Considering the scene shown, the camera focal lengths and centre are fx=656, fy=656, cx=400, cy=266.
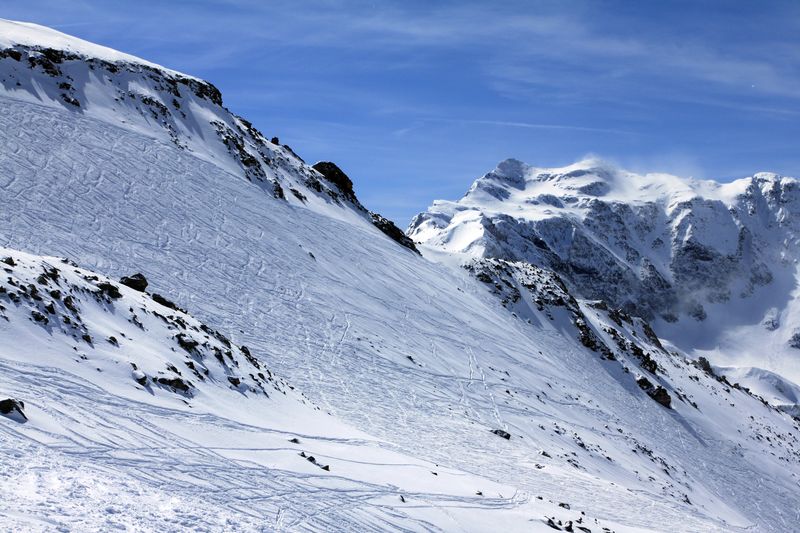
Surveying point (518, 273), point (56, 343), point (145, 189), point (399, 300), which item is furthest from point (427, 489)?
point (518, 273)

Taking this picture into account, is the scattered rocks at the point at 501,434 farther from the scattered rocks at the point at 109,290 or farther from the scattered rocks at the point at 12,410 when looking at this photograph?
the scattered rocks at the point at 12,410

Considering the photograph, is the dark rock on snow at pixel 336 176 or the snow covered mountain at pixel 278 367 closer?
the snow covered mountain at pixel 278 367

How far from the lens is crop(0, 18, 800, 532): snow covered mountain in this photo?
13992 mm

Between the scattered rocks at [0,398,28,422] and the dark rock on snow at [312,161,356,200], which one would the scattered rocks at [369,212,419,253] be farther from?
the scattered rocks at [0,398,28,422]

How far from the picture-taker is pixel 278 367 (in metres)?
29.9

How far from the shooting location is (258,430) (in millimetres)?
17938

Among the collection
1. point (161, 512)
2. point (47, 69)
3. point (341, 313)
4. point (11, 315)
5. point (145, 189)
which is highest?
point (47, 69)

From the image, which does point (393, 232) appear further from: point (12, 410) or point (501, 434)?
point (12, 410)

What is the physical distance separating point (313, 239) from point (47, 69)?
23.2 meters

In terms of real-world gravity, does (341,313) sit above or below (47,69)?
below

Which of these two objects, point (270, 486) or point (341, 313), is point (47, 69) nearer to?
point (341, 313)

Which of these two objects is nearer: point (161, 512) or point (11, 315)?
point (161, 512)

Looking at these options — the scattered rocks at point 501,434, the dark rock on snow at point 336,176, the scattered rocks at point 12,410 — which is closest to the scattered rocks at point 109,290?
the scattered rocks at point 12,410

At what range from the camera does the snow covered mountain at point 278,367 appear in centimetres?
1399
